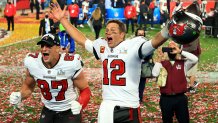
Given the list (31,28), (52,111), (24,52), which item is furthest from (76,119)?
(31,28)

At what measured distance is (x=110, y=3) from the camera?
33625 millimetres

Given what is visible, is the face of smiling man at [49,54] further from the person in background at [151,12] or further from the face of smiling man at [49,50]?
the person in background at [151,12]

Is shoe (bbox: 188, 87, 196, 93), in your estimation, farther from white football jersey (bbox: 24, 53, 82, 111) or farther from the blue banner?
the blue banner

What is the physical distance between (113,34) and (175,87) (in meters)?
1.95

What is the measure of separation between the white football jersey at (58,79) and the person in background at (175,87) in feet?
6.00

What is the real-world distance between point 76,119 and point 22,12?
3458cm

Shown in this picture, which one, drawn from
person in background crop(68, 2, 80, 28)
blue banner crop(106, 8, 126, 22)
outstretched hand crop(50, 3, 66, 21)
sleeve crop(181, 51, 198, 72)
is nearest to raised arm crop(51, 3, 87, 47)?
outstretched hand crop(50, 3, 66, 21)

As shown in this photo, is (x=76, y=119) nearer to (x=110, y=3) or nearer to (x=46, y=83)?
(x=46, y=83)

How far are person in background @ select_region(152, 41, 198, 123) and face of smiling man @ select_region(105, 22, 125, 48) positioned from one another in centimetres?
148

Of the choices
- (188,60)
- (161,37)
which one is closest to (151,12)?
(188,60)

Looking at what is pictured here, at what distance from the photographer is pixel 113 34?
624 centimetres

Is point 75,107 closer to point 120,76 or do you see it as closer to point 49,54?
point 120,76

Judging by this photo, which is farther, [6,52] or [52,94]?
[6,52]

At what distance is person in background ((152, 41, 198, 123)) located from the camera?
7.66 meters
